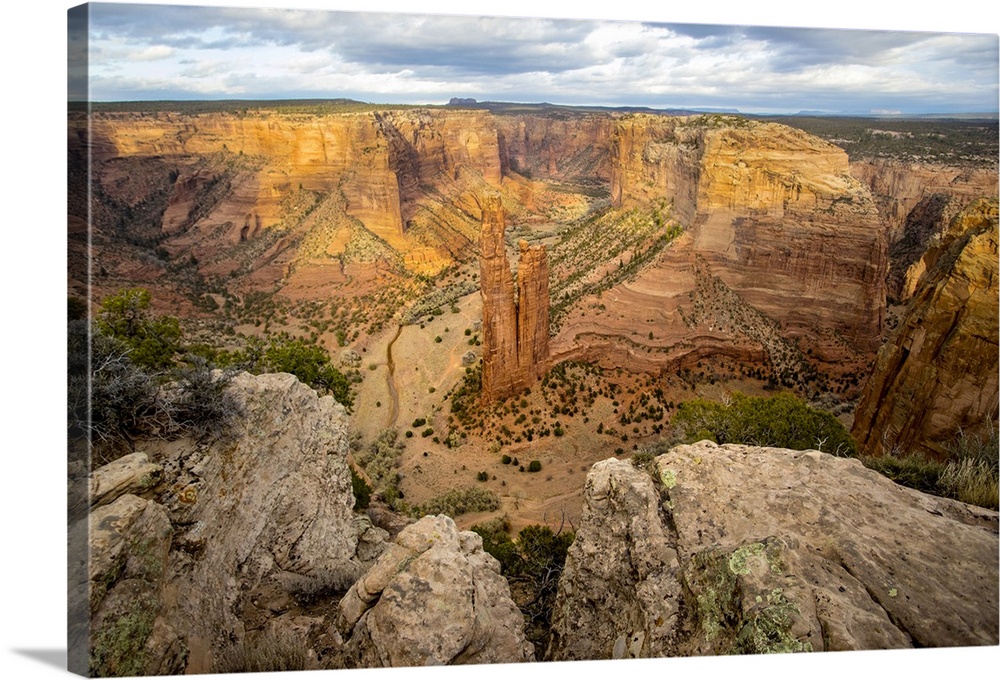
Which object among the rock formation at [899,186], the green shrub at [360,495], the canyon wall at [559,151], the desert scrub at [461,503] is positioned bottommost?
the desert scrub at [461,503]

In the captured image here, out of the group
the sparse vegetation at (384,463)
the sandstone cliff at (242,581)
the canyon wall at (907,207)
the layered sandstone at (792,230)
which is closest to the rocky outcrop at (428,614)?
the sandstone cliff at (242,581)

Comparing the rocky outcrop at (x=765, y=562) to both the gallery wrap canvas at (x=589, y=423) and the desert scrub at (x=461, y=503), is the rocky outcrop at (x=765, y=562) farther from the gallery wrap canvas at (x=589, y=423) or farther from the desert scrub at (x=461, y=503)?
the desert scrub at (x=461, y=503)

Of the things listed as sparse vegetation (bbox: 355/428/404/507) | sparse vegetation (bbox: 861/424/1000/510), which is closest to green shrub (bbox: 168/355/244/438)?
sparse vegetation (bbox: 861/424/1000/510)

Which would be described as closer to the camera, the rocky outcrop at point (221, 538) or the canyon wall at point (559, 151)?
the rocky outcrop at point (221, 538)

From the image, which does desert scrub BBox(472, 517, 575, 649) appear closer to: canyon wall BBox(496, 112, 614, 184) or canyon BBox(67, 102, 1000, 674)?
canyon BBox(67, 102, 1000, 674)

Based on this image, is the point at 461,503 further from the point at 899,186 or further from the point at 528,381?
the point at 899,186

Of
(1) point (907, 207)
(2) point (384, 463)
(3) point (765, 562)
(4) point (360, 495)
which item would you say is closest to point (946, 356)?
(3) point (765, 562)
